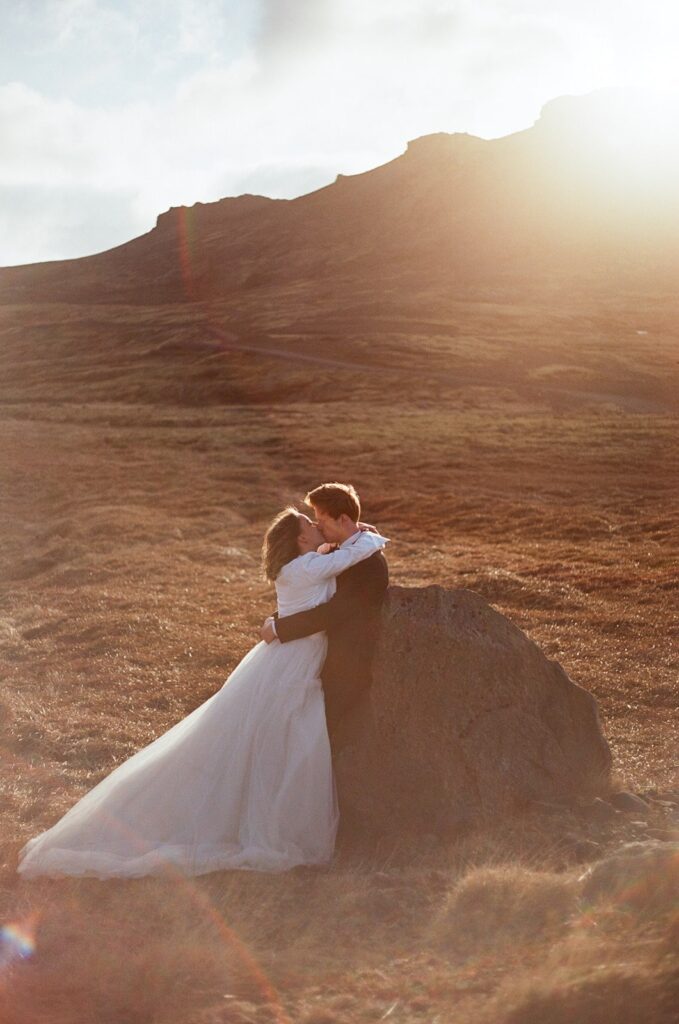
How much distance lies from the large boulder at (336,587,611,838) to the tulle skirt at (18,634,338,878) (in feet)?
1.50

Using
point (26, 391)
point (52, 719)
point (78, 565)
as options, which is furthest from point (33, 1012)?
point (26, 391)

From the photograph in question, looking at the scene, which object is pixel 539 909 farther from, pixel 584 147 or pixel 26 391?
pixel 584 147

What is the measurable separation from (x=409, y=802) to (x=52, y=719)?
4.96 meters

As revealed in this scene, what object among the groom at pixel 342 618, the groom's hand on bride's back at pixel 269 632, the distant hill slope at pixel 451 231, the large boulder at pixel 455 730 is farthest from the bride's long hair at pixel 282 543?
the distant hill slope at pixel 451 231

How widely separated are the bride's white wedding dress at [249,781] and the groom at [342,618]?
0.32 ft

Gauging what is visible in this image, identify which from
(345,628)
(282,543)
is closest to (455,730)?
(345,628)

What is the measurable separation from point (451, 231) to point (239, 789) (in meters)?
147

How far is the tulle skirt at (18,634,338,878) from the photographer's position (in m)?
6.55

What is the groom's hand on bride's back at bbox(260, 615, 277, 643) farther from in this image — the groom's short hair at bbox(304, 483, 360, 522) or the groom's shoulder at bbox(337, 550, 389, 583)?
the groom's short hair at bbox(304, 483, 360, 522)

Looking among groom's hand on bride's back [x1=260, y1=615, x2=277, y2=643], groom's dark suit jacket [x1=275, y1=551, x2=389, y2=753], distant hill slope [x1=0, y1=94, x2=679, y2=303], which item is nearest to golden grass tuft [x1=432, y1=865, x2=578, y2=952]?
groom's dark suit jacket [x1=275, y1=551, x2=389, y2=753]

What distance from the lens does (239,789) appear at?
22.1 feet

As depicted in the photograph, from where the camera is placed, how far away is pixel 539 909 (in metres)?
5.18

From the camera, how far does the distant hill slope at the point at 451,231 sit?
410ft

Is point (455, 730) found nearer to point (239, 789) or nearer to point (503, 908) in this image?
point (239, 789)
